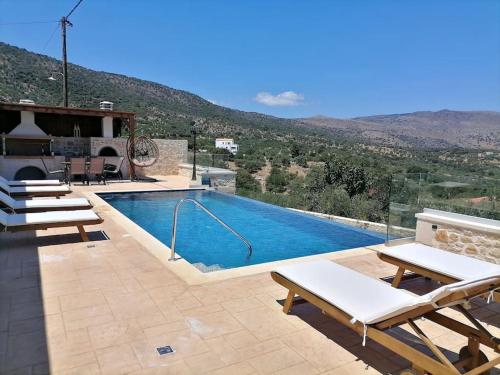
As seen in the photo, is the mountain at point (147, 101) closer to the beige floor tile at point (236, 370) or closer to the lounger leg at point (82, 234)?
the lounger leg at point (82, 234)

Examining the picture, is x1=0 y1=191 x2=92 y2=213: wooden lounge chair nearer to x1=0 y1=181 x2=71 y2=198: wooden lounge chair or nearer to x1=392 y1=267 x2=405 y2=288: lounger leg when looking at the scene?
x1=0 y1=181 x2=71 y2=198: wooden lounge chair

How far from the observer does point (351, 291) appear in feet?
10.3

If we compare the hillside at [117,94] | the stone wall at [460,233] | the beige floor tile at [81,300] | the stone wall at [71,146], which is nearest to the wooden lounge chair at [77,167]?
the stone wall at [71,146]

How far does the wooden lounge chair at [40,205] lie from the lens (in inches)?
258

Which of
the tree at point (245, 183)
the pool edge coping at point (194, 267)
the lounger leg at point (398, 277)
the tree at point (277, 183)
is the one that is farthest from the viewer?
the tree at point (277, 183)

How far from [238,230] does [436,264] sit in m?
5.21

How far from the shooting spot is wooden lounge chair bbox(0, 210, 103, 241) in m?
5.39

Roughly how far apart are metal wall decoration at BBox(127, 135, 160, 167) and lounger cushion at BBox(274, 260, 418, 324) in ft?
38.6

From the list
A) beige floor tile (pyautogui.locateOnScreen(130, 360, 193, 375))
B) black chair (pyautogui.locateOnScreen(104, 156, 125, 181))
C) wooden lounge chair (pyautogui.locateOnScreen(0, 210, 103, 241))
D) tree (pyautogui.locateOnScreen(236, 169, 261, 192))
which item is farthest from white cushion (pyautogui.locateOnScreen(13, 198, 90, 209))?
tree (pyautogui.locateOnScreen(236, 169, 261, 192))

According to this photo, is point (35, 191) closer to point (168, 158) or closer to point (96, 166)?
point (96, 166)

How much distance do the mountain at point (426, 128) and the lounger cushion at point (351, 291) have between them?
62.1 meters

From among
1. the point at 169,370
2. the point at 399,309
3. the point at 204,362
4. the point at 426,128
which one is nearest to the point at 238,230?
the point at 204,362

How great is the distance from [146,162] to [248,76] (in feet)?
90.2

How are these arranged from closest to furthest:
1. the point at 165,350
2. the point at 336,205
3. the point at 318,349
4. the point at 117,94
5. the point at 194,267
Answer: the point at 165,350 → the point at 318,349 → the point at 194,267 → the point at 336,205 → the point at 117,94
